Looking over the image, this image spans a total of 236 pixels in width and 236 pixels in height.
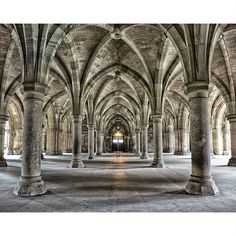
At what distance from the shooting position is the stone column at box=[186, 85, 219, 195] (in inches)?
233

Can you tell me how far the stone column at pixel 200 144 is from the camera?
593 cm

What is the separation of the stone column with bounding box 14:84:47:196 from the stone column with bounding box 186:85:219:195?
375 centimetres

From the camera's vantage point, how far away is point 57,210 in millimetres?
4367

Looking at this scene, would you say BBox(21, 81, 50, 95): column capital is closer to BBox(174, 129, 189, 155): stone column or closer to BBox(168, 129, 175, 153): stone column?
BBox(174, 129, 189, 155): stone column

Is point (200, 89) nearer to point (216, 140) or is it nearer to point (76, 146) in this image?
point (76, 146)

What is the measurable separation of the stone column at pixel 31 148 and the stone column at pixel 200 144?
12.3 ft

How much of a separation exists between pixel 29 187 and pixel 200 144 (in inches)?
170

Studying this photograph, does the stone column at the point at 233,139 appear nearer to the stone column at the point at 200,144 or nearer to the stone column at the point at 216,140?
the stone column at the point at 200,144

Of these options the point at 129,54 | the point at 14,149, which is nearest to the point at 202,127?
the point at 129,54

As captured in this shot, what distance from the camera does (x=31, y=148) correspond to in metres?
5.96

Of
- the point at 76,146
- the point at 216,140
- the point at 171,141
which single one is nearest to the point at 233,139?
the point at 76,146

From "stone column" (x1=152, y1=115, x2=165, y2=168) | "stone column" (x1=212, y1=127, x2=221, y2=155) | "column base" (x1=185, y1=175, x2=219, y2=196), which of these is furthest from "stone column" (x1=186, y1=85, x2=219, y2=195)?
"stone column" (x1=212, y1=127, x2=221, y2=155)
